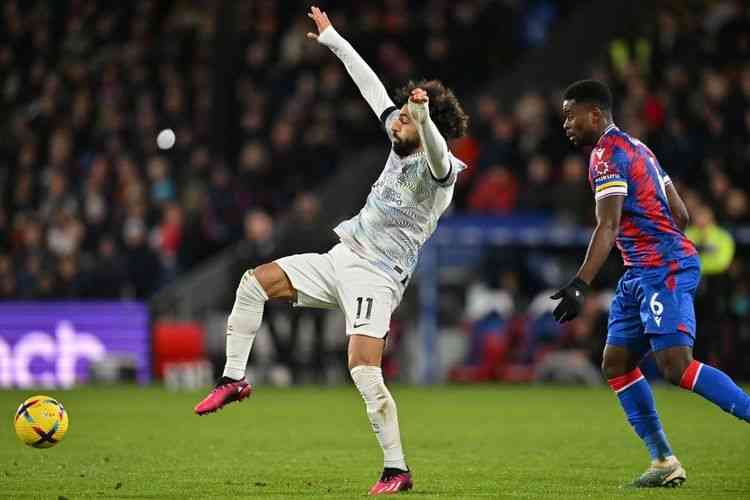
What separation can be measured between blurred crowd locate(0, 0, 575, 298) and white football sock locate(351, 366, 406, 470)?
39.8ft

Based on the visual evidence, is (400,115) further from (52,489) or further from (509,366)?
(509,366)

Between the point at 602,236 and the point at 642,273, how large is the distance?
0.51 m

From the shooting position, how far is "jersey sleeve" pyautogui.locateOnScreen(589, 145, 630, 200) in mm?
7727

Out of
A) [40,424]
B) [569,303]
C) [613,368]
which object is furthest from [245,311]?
[613,368]

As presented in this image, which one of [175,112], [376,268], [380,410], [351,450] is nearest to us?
[380,410]

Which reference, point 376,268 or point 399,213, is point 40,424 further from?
point 399,213

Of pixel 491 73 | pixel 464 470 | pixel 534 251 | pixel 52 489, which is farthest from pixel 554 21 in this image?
pixel 52 489

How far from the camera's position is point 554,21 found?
77.7ft

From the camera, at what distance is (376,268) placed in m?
7.98

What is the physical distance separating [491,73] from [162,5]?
6442 millimetres

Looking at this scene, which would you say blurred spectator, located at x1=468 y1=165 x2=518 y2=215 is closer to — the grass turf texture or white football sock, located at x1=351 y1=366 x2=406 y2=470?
the grass turf texture

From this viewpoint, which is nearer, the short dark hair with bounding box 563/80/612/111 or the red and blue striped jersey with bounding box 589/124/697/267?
the red and blue striped jersey with bounding box 589/124/697/267

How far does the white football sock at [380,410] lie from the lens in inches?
302

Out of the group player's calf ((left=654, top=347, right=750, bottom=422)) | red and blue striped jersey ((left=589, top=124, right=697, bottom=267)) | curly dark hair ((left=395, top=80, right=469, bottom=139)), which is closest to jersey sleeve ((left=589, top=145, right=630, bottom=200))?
red and blue striped jersey ((left=589, top=124, right=697, bottom=267))
